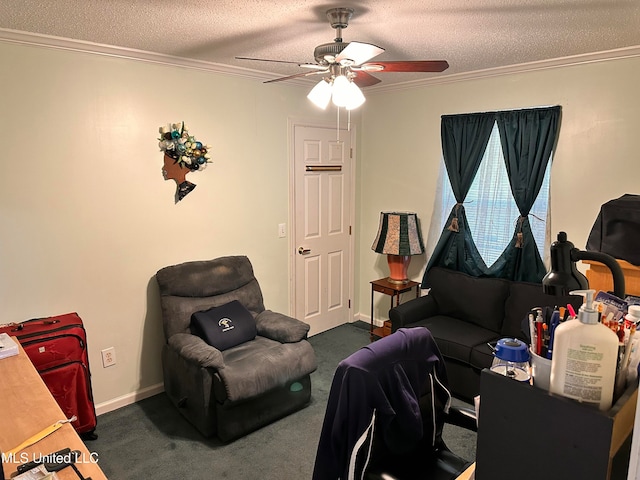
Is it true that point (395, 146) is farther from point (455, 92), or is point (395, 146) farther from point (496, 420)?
point (496, 420)

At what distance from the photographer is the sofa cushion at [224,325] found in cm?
316

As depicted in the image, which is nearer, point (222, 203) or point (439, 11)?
point (439, 11)

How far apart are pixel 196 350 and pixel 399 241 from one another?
2045mm

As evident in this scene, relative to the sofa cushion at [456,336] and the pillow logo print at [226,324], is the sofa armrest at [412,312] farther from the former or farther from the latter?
the pillow logo print at [226,324]

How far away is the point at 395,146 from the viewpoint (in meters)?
4.41

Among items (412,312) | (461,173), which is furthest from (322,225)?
(461,173)

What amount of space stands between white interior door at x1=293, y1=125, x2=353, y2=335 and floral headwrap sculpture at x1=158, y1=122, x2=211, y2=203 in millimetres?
1006

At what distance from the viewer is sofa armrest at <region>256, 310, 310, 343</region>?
327 cm

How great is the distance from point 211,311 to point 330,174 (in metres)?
1.86

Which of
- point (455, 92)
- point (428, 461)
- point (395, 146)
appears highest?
point (455, 92)

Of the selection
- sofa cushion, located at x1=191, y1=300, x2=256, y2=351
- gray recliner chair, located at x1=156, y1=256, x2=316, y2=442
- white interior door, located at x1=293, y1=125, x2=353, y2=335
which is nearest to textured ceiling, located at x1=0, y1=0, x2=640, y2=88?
white interior door, located at x1=293, y1=125, x2=353, y2=335

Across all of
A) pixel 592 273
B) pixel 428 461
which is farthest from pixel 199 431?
pixel 592 273

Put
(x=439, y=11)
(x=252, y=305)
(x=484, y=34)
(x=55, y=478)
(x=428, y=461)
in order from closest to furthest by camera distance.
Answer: (x=55, y=478) → (x=428, y=461) → (x=439, y=11) → (x=484, y=34) → (x=252, y=305)

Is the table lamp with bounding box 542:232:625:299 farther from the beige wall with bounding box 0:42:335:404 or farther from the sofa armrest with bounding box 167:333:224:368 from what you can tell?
the beige wall with bounding box 0:42:335:404
